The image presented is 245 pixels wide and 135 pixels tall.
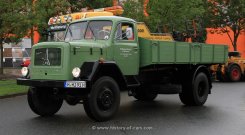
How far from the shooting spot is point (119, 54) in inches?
404

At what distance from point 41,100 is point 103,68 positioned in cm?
188

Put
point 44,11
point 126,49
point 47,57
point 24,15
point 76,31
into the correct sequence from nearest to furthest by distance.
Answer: point 47,57 < point 126,49 < point 76,31 < point 24,15 < point 44,11

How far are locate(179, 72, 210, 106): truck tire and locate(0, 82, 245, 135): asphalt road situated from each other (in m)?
0.25

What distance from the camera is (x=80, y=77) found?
916cm

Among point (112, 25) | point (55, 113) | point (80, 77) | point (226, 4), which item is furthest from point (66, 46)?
point (226, 4)

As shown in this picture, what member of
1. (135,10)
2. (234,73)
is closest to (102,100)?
(234,73)

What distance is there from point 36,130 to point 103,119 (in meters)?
1.62

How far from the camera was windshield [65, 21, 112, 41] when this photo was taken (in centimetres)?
1029

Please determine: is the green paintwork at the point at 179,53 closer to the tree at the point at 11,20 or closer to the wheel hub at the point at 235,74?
the wheel hub at the point at 235,74

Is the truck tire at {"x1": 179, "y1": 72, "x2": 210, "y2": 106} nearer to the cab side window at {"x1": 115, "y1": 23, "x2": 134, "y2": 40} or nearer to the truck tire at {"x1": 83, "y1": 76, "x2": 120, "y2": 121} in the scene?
the cab side window at {"x1": 115, "y1": 23, "x2": 134, "y2": 40}

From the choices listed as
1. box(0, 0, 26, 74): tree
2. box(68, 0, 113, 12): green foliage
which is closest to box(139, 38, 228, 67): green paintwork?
box(0, 0, 26, 74): tree

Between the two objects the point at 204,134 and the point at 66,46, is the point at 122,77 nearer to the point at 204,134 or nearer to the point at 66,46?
the point at 66,46

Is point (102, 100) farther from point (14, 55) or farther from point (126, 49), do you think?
point (14, 55)

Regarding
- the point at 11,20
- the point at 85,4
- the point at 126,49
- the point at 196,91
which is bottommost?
the point at 196,91
